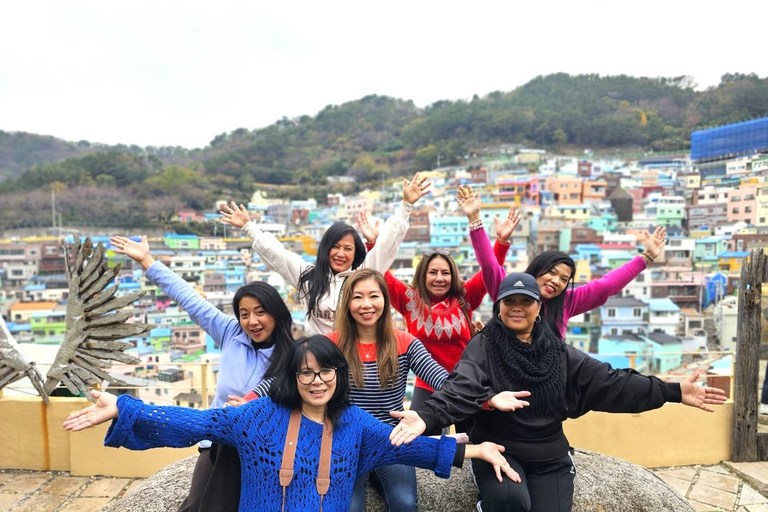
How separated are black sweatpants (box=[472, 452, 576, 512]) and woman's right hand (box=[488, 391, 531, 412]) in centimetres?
25

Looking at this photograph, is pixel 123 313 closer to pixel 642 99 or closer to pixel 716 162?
pixel 716 162

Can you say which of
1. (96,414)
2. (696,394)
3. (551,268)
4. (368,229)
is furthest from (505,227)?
(96,414)

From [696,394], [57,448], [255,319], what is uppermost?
[255,319]

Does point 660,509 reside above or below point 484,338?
below

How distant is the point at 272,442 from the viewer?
1726 mm

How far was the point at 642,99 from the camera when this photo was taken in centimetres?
7700

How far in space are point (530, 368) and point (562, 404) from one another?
0.64 feet

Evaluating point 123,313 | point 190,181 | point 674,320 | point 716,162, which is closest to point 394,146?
point 190,181

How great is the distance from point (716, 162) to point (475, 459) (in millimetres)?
56338

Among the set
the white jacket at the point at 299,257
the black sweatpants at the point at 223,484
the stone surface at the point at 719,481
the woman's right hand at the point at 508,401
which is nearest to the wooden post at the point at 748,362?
the stone surface at the point at 719,481

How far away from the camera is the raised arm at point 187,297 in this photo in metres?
2.40

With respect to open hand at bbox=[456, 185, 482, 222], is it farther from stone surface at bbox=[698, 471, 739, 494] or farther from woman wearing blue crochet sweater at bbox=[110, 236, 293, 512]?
stone surface at bbox=[698, 471, 739, 494]

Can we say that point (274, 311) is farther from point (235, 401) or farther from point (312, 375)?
point (312, 375)

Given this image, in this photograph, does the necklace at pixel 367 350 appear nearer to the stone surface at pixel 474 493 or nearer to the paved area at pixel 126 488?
the stone surface at pixel 474 493
